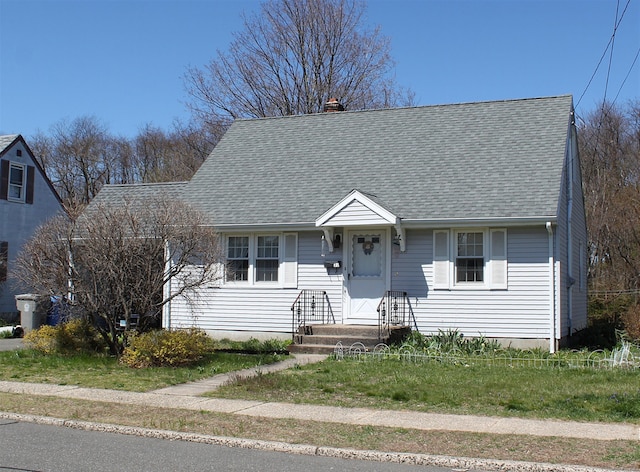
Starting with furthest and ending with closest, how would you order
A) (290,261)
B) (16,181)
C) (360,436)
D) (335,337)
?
1. (16,181)
2. (290,261)
3. (335,337)
4. (360,436)

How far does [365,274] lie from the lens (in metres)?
18.1

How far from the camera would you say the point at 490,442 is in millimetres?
7945

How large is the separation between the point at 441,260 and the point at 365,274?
196 centimetres

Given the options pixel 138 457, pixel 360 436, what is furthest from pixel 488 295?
pixel 138 457

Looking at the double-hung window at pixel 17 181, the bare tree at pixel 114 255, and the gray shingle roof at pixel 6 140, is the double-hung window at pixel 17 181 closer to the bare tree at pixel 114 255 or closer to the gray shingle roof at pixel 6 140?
the gray shingle roof at pixel 6 140

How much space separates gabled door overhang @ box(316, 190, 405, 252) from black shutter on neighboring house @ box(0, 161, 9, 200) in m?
16.5

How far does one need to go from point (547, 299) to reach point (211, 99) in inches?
1060

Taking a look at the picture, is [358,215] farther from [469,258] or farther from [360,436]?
[360,436]

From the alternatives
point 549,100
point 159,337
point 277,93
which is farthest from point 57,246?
point 277,93

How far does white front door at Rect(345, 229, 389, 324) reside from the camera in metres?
17.9

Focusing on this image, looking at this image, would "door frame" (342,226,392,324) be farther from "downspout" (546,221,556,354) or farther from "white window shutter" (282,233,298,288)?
"downspout" (546,221,556,354)

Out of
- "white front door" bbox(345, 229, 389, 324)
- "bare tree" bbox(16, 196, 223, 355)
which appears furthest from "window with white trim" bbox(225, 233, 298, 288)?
"bare tree" bbox(16, 196, 223, 355)

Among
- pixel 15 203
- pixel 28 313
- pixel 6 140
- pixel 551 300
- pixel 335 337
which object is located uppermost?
pixel 6 140

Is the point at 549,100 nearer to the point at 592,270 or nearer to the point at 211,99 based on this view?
the point at 592,270
